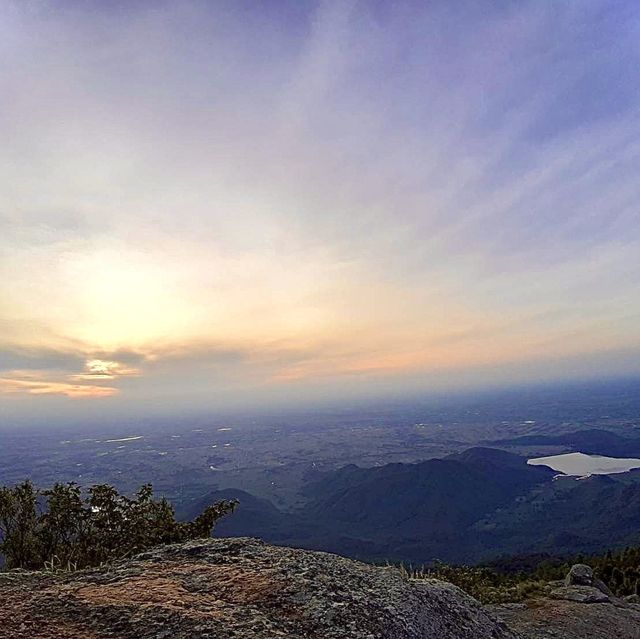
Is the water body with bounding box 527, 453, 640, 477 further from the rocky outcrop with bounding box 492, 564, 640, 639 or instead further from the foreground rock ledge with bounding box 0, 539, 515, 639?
the foreground rock ledge with bounding box 0, 539, 515, 639

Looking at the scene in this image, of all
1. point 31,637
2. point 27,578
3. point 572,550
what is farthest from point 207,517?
point 572,550

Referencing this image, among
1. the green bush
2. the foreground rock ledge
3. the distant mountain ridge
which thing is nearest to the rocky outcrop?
the foreground rock ledge

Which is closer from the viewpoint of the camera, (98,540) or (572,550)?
(98,540)

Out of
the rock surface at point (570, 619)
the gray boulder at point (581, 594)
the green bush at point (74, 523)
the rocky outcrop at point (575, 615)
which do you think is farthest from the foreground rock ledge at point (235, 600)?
the gray boulder at point (581, 594)

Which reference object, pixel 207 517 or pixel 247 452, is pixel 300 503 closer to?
pixel 247 452

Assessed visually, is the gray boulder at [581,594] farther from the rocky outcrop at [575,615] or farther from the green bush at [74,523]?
the green bush at [74,523]

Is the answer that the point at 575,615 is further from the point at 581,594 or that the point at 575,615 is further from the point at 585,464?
the point at 585,464
